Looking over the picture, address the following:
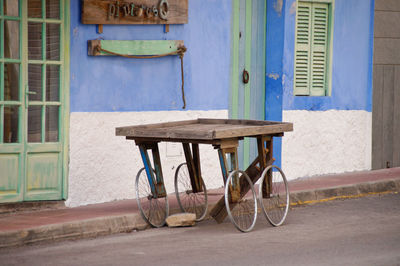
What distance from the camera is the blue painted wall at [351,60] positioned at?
1223cm

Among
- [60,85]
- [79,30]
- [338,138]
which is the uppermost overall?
[79,30]

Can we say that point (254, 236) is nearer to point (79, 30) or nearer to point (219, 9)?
point (79, 30)

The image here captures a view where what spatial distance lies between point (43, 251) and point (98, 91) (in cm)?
293

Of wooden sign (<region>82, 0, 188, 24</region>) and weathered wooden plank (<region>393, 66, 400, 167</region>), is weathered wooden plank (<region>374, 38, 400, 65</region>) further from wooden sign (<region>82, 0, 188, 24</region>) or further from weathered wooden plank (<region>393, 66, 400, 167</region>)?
wooden sign (<region>82, 0, 188, 24</region>)

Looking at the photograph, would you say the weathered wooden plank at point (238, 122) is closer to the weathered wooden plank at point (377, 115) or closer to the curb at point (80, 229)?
the curb at point (80, 229)

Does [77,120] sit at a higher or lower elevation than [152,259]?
higher

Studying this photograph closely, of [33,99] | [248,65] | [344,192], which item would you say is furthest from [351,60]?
[33,99]

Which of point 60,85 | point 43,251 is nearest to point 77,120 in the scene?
point 60,85

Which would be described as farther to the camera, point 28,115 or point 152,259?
point 28,115

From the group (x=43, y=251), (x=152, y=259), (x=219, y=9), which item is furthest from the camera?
(x=219, y=9)

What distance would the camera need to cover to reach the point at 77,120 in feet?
30.1

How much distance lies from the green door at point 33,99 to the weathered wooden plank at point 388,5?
19.4 ft

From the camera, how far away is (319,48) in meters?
12.1

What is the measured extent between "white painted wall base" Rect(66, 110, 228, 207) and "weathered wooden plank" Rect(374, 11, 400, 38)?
4.49 metres
